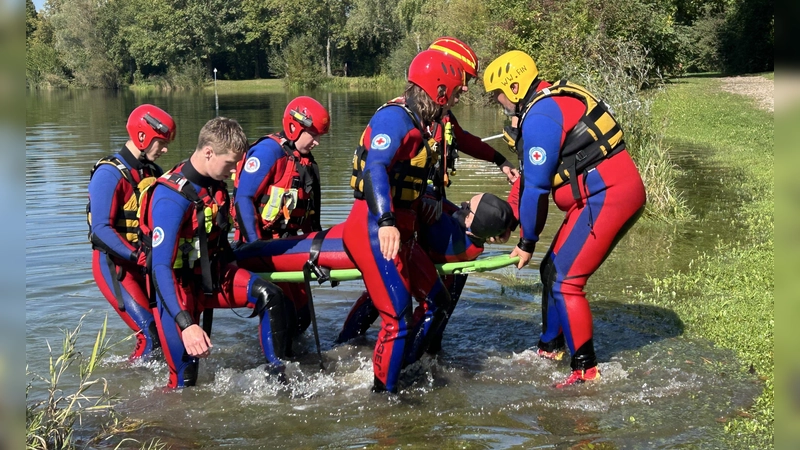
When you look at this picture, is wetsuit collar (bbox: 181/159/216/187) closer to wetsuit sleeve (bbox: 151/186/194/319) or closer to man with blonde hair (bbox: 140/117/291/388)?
man with blonde hair (bbox: 140/117/291/388)

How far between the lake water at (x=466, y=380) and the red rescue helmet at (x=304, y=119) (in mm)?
2026

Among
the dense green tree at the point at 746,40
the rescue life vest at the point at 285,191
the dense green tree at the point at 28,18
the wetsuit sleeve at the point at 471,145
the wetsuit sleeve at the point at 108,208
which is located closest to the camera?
the dense green tree at the point at 28,18

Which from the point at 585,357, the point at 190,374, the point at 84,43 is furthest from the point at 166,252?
the point at 84,43

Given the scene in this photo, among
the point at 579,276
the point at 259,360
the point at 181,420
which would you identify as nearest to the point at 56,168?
the point at 259,360

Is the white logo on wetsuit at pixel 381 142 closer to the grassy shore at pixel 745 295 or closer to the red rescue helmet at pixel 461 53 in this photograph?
the red rescue helmet at pixel 461 53

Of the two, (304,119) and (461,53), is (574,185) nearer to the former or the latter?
(461,53)

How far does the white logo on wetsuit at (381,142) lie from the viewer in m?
5.47

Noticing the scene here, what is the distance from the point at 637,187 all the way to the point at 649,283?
3.25 m

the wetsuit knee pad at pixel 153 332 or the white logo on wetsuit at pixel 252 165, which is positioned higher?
the white logo on wetsuit at pixel 252 165

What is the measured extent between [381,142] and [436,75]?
0.66 metres

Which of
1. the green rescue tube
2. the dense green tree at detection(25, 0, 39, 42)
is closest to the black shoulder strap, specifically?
the green rescue tube

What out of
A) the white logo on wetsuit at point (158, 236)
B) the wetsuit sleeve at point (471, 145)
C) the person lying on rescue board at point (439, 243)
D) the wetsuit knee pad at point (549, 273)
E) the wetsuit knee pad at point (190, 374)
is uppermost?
the wetsuit sleeve at point (471, 145)

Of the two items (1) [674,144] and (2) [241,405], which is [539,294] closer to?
(2) [241,405]

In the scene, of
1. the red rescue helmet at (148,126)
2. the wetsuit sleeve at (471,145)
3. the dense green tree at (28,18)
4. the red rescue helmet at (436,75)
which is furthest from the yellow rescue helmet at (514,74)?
the dense green tree at (28,18)
